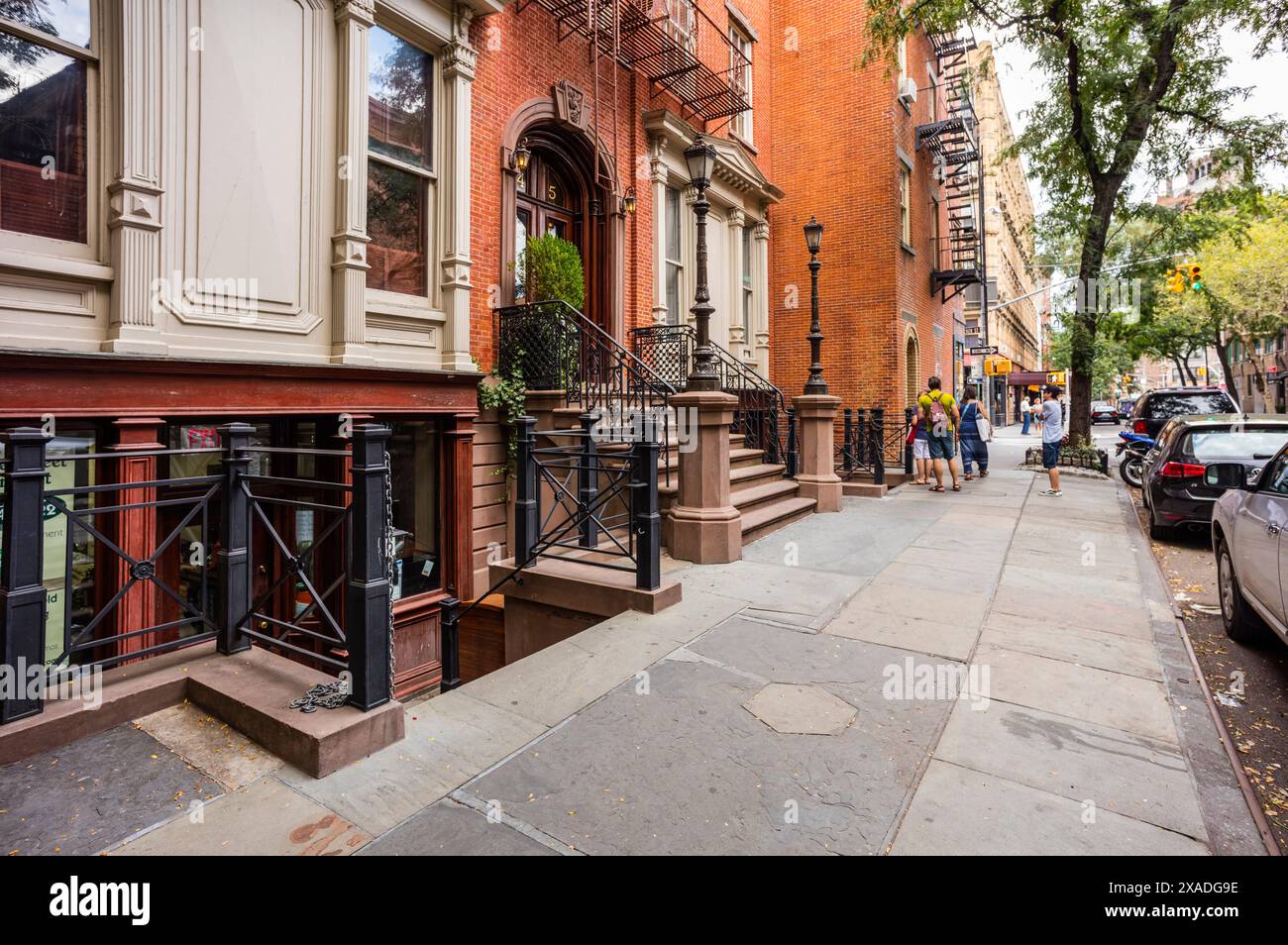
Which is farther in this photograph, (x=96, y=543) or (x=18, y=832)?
(x=96, y=543)

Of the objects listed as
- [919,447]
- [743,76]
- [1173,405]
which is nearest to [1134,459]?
[1173,405]

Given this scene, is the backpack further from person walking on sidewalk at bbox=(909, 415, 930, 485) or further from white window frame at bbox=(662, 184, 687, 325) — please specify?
white window frame at bbox=(662, 184, 687, 325)

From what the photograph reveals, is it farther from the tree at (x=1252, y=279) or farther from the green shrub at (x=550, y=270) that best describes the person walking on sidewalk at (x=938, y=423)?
the tree at (x=1252, y=279)

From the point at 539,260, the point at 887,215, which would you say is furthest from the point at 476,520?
the point at 887,215

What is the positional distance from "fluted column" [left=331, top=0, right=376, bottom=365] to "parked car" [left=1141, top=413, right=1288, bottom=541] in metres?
10.4

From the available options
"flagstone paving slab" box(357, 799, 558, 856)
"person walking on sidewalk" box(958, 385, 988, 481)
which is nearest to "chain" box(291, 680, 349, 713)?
"flagstone paving slab" box(357, 799, 558, 856)

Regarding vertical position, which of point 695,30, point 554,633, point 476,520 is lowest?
point 554,633

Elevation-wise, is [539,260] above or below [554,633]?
above

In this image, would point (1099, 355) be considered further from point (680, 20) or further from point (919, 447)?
point (680, 20)

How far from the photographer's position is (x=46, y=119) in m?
5.02

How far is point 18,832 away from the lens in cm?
259

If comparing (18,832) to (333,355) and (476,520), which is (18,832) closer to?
(333,355)

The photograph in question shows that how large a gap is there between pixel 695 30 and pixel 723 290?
196 inches

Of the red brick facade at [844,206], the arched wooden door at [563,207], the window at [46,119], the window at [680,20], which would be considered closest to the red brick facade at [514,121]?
the arched wooden door at [563,207]
